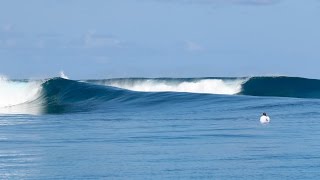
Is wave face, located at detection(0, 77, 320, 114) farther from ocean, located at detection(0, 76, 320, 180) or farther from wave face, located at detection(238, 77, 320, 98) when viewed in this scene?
ocean, located at detection(0, 76, 320, 180)

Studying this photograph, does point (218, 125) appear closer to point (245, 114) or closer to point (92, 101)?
point (245, 114)

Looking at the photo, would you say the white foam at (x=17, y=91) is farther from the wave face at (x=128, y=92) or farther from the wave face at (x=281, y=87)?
the wave face at (x=281, y=87)

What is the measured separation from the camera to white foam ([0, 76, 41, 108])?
6543cm

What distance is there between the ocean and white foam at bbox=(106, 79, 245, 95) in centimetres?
1574

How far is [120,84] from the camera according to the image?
7650 cm

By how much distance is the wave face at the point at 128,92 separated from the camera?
5178 cm

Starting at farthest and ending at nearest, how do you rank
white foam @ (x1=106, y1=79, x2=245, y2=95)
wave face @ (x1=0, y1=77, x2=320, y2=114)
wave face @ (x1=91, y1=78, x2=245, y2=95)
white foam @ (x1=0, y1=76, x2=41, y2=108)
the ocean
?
wave face @ (x1=91, y1=78, x2=245, y2=95), white foam @ (x1=106, y1=79, x2=245, y2=95), white foam @ (x1=0, y1=76, x2=41, y2=108), wave face @ (x1=0, y1=77, x2=320, y2=114), the ocean

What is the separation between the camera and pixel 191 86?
74.0m

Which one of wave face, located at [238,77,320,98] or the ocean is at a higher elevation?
wave face, located at [238,77,320,98]

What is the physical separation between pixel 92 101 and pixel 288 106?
49.7 ft

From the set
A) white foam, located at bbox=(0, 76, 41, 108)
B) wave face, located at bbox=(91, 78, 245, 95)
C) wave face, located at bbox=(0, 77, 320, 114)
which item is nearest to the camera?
wave face, located at bbox=(0, 77, 320, 114)

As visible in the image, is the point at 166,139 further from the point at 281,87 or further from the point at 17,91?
the point at 17,91

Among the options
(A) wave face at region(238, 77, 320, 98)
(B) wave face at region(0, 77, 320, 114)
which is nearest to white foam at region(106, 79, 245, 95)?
(B) wave face at region(0, 77, 320, 114)

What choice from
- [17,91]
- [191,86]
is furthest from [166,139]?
[191,86]
